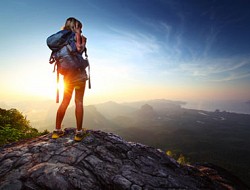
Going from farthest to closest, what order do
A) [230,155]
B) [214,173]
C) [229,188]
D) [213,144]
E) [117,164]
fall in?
[213,144], [230,155], [214,173], [229,188], [117,164]

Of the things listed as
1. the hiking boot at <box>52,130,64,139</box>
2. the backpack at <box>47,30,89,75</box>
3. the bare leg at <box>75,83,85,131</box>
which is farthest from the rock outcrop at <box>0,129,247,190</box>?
the backpack at <box>47,30,89,75</box>

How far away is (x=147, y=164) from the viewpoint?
4727 mm

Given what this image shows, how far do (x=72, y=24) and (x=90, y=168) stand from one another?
13.5ft

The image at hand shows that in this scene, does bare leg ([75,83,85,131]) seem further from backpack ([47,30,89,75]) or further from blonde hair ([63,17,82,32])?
blonde hair ([63,17,82,32])

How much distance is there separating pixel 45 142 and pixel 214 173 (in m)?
7.24

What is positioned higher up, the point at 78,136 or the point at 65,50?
the point at 65,50

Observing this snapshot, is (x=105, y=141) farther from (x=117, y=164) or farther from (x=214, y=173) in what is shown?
(x=214, y=173)

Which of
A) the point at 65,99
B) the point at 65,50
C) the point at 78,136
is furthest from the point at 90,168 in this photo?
the point at 65,50

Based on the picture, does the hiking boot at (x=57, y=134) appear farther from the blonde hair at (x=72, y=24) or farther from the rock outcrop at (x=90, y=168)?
the blonde hair at (x=72, y=24)

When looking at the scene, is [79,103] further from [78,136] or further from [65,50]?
[65,50]

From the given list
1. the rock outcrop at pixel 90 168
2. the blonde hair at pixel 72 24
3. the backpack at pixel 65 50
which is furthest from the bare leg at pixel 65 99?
the blonde hair at pixel 72 24

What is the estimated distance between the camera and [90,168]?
3.84 meters

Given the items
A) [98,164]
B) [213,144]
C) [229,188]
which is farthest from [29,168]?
[213,144]

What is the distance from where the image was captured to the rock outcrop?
321cm
